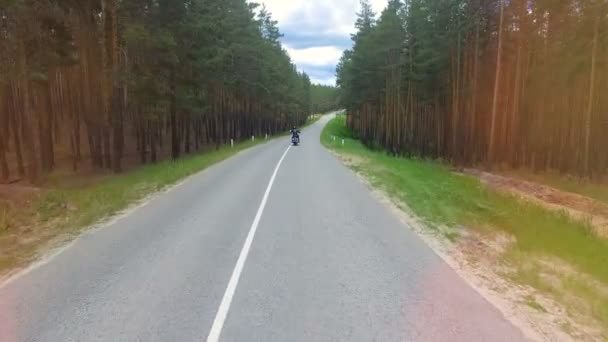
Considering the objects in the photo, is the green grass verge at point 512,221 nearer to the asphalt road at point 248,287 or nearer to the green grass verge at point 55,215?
the asphalt road at point 248,287

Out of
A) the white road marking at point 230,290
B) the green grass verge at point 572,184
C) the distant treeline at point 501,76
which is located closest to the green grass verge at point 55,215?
the white road marking at point 230,290

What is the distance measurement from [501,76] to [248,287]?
96.6 feet

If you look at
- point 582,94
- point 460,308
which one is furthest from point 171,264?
point 582,94

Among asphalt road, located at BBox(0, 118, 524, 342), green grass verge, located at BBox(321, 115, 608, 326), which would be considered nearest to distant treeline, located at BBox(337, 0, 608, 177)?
green grass verge, located at BBox(321, 115, 608, 326)

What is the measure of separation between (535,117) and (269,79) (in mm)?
33200

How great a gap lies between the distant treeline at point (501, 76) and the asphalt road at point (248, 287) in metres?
19.2

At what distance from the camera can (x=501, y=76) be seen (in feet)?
97.0

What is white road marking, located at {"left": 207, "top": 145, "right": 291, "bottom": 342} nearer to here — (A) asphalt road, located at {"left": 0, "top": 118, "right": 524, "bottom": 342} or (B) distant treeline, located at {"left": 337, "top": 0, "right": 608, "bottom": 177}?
(A) asphalt road, located at {"left": 0, "top": 118, "right": 524, "bottom": 342}

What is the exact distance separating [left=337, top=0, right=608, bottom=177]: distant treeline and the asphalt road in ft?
62.9

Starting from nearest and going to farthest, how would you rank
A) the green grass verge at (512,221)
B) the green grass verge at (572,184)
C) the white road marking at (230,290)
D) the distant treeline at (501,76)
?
the white road marking at (230,290)
the green grass verge at (512,221)
the green grass verge at (572,184)
the distant treeline at (501,76)

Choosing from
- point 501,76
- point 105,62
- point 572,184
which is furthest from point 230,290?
point 501,76

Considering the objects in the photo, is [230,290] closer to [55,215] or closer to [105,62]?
[55,215]

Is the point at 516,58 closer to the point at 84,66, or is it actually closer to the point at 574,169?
the point at 574,169

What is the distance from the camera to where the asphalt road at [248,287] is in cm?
435
